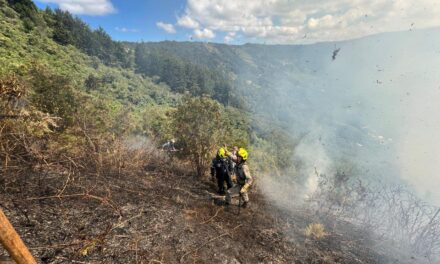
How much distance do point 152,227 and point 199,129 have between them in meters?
5.52

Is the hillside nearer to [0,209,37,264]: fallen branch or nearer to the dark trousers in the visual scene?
the dark trousers

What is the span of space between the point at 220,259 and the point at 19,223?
3.57 metres

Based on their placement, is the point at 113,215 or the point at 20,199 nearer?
the point at 20,199

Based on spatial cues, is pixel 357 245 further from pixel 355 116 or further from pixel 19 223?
pixel 355 116

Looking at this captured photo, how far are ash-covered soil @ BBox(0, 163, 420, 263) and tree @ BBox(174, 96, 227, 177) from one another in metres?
1.86

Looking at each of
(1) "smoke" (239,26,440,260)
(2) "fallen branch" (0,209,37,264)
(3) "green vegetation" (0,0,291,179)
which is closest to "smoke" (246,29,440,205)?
(1) "smoke" (239,26,440,260)

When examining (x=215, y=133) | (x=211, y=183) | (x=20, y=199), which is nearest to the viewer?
(x=20, y=199)

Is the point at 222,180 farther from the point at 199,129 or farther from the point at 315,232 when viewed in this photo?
the point at 315,232

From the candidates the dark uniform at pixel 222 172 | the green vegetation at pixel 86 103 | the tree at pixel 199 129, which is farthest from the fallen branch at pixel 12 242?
the tree at pixel 199 129

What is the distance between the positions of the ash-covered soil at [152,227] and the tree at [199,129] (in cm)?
186

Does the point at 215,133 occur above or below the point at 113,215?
above

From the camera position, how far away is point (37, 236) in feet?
15.5

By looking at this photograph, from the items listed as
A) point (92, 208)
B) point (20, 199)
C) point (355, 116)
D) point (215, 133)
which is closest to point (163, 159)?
point (215, 133)

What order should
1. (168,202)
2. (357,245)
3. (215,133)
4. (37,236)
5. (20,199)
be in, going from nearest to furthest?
1. (37,236)
2. (20,199)
3. (168,202)
4. (357,245)
5. (215,133)
